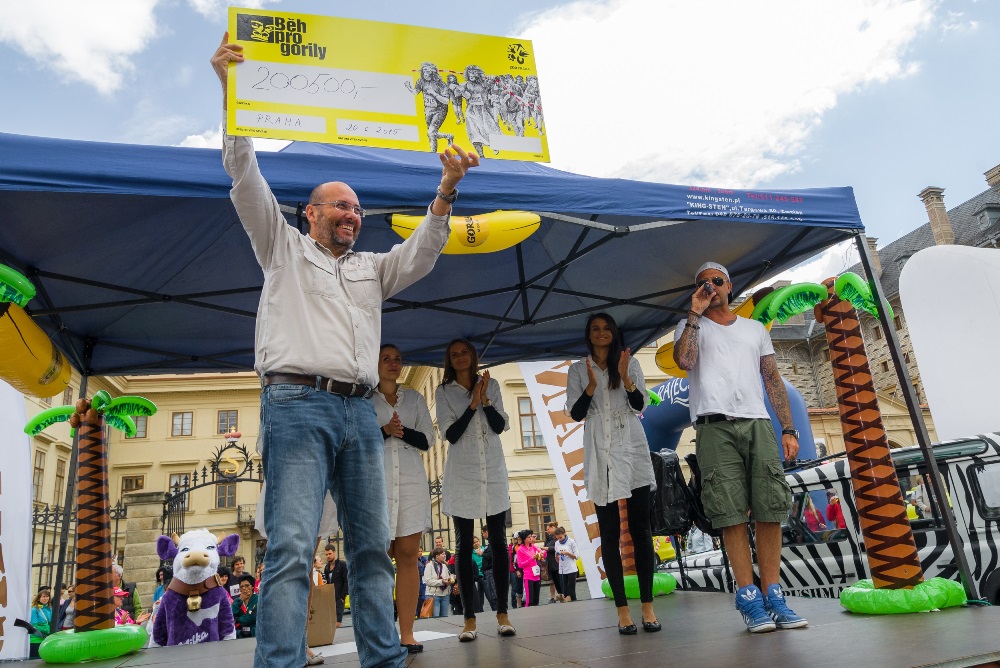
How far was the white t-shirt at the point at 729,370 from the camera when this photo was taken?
3783 mm

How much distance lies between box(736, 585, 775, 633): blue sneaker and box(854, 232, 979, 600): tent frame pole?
1477mm

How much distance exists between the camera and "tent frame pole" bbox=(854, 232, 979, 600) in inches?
162

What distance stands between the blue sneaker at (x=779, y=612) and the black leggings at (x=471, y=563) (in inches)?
59.4

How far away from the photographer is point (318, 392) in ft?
7.89

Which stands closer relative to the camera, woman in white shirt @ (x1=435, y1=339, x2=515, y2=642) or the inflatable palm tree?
woman in white shirt @ (x1=435, y1=339, x2=515, y2=642)

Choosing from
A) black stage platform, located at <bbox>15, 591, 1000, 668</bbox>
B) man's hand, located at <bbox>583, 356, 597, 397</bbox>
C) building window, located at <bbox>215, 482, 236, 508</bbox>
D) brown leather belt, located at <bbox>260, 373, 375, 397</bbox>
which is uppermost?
building window, located at <bbox>215, 482, 236, 508</bbox>

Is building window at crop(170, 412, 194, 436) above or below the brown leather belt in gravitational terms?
above

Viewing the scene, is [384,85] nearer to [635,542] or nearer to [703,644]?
[635,542]

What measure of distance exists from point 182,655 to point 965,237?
48281 millimetres

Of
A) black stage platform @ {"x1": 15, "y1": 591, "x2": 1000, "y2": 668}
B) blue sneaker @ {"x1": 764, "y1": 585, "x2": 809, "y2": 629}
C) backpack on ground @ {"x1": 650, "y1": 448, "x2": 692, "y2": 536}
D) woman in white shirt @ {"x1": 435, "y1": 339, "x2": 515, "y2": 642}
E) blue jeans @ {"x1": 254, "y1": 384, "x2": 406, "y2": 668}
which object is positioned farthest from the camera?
backpack on ground @ {"x1": 650, "y1": 448, "x2": 692, "y2": 536}

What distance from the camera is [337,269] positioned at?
2.72m

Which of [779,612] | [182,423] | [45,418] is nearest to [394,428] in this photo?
[779,612]

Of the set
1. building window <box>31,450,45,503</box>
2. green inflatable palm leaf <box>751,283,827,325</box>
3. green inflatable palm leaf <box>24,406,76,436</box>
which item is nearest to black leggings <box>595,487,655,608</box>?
green inflatable palm leaf <box>751,283,827,325</box>

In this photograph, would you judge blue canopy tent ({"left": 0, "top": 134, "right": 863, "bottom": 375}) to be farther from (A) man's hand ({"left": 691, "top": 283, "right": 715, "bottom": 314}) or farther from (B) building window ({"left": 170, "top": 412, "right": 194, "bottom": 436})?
(B) building window ({"left": 170, "top": 412, "right": 194, "bottom": 436})
